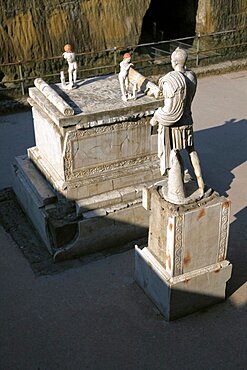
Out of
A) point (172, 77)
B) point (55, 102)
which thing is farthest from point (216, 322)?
point (55, 102)

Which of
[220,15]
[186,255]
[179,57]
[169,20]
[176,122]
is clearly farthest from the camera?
[169,20]

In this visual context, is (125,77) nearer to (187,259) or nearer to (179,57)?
(179,57)

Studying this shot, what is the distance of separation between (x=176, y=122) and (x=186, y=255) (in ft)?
4.93

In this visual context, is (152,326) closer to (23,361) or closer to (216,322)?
(216,322)

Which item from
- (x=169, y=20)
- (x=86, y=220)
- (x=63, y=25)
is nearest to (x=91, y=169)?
(x=86, y=220)

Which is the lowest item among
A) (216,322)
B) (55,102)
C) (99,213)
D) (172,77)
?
(216,322)

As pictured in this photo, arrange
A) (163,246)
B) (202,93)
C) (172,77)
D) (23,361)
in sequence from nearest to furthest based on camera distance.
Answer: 1. (172,77)
2. (23,361)
3. (163,246)
4. (202,93)

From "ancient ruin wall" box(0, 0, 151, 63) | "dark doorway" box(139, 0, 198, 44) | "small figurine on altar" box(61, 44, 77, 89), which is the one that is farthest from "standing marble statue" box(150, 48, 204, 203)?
"dark doorway" box(139, 0, 198, 44)

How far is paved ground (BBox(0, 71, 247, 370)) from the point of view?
5.93m

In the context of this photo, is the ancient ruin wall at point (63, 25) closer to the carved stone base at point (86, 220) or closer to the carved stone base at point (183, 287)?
the carved stone base at point (86, 220)

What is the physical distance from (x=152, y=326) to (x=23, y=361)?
1494 millimetres

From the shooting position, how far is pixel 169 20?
56.4 feet

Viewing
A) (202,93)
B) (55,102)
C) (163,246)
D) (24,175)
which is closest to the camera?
(163,246)

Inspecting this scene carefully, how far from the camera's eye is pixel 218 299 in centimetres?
664
